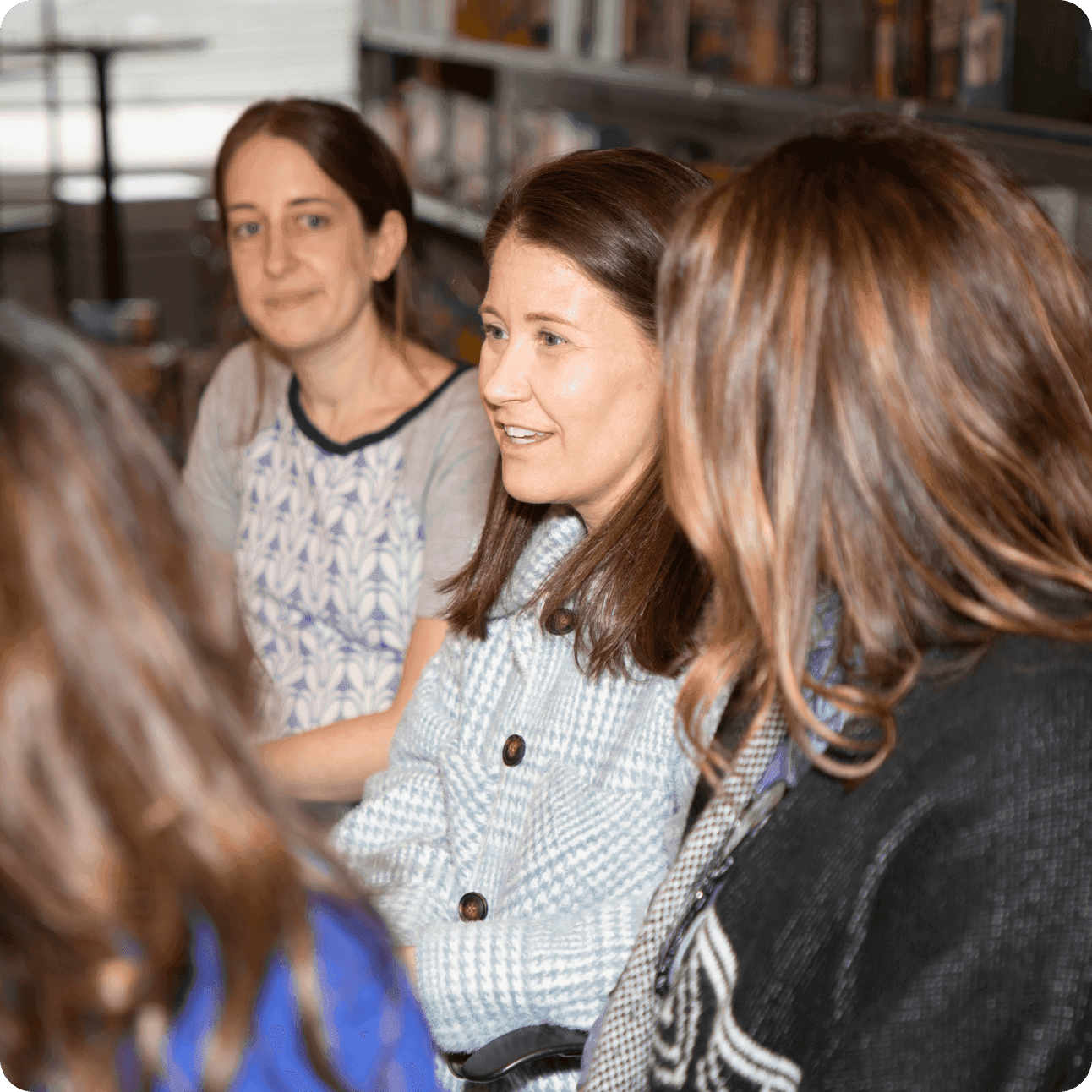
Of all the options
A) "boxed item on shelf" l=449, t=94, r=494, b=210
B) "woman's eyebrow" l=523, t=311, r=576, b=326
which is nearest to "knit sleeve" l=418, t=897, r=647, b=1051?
"woman's eyebrow" l=523, t=311, r=576, b=326

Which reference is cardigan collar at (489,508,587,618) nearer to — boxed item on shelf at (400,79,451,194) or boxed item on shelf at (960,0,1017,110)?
boxed item on shelf at (960,0,1017,110)

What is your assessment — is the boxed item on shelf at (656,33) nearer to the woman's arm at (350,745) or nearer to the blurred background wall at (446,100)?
the blurred background wall at (446,100)

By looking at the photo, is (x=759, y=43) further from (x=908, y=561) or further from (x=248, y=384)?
(x=908, y=561)

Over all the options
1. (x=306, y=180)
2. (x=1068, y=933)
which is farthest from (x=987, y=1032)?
(x=306, y=180)

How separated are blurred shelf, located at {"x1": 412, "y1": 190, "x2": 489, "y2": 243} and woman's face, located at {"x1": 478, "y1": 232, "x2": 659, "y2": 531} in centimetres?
195

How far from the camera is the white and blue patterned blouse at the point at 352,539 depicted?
1.75 meters

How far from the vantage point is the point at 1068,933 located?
801mm

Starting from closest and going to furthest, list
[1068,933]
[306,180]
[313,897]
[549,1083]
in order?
[313,897]
[1068,933]
[549,1083]
[306,180]

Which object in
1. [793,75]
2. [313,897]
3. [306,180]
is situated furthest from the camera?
[793,75]

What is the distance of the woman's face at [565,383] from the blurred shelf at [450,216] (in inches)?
76.9

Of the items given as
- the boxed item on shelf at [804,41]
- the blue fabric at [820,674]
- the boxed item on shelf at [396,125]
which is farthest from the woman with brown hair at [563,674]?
the boxed item on shelf at [396,125]

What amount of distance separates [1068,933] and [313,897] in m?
A: 0.49

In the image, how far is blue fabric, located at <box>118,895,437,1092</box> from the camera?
591 mm

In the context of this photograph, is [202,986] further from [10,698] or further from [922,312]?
[922,312]
